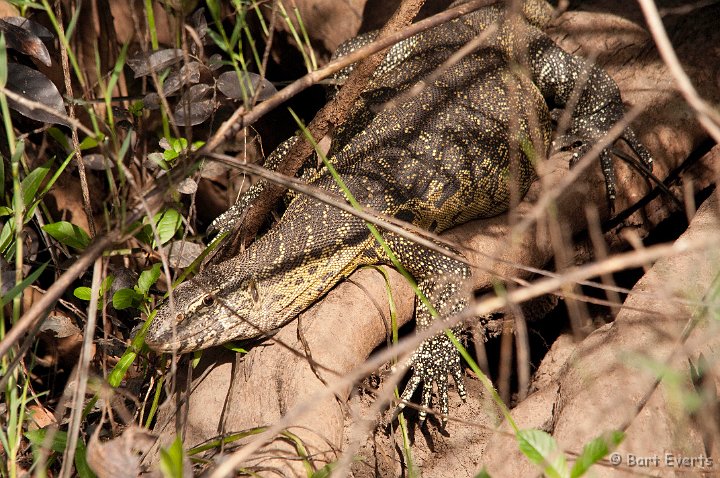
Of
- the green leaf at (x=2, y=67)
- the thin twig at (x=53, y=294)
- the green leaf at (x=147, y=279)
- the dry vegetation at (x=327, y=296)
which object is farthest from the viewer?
the green leaf at (x=147, y=279)

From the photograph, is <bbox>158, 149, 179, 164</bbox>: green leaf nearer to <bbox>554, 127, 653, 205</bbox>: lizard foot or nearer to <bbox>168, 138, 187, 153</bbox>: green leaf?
<bbox>168, 138, 187, 153</bbox>: green leaf

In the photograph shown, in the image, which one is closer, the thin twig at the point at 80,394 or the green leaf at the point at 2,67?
the thin twig at the point at 80,394

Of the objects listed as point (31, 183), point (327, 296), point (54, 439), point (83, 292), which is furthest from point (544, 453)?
point (31, 183)

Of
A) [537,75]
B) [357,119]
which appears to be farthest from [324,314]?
[537,75]

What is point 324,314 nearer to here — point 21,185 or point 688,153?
point 21,185

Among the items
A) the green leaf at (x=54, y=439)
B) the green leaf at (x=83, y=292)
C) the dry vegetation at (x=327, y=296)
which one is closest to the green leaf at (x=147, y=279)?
the dry vegetation at (x=327, y=296)

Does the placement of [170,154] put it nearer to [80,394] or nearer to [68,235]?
[68,235]

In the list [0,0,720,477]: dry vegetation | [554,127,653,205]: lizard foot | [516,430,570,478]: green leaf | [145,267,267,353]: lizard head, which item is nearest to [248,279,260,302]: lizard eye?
[145,267,267,353]: lizard head

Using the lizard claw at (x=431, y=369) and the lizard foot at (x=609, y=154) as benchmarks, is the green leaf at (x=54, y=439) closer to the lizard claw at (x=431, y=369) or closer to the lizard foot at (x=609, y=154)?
the lizard claw at (x=431, y=369)
